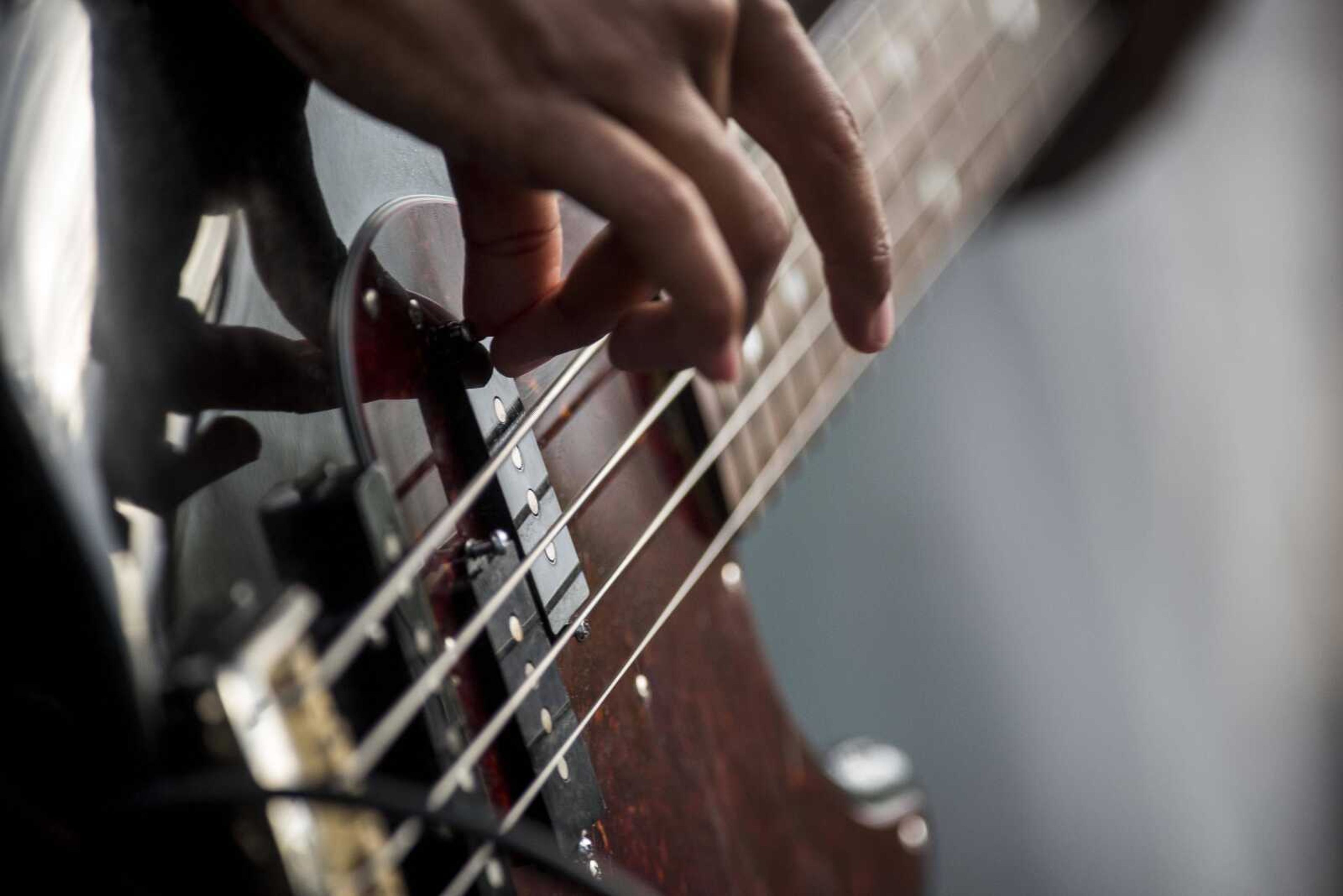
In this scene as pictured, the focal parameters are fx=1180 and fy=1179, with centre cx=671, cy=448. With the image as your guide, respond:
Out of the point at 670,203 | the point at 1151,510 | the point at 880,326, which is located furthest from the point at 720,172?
the point at 1151,510

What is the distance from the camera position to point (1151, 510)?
1.55 metres

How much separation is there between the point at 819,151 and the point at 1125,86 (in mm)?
765

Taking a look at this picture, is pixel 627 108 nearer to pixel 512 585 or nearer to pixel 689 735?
pixel 512 585

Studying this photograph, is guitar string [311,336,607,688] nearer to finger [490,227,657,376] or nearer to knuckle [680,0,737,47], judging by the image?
finger [490,227,657,376]

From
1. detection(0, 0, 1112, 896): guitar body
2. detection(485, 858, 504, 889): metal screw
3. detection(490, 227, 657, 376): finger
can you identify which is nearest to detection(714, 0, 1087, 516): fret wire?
detection(0, 0, 1112, 896): guitar body

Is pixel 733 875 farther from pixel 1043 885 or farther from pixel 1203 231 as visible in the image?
pixel 1203 231

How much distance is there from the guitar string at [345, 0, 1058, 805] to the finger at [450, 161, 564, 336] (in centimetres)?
8

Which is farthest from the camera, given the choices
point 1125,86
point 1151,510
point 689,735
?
point 1151,510

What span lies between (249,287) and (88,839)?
165 millimetres

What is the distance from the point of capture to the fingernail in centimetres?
46

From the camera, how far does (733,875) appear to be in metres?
0.55

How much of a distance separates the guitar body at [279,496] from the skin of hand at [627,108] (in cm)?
5

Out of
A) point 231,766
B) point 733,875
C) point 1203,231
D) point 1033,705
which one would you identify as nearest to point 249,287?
point 231,766

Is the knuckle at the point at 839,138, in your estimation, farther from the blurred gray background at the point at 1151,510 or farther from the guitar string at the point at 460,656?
the blurred gray background at the point at 1151,510
